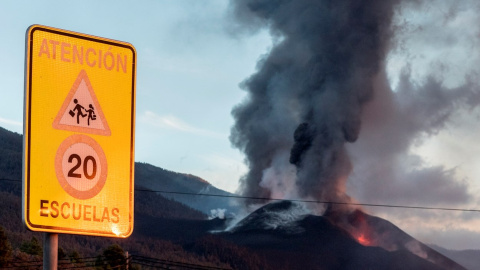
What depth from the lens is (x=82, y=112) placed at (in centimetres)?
473

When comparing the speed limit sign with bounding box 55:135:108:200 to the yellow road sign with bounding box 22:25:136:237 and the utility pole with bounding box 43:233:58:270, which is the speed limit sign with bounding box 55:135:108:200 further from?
the utility pole with bounding box 43:233:58:270

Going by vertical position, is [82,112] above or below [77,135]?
above

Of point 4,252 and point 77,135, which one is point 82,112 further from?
point 4,252

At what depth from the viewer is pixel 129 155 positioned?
4902 millimetres

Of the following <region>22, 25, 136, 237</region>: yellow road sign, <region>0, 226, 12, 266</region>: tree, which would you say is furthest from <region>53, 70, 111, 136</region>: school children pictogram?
<region>0, 226, 12, 266</region>: tree

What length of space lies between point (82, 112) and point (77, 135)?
4.6 inches

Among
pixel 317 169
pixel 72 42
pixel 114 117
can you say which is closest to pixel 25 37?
pixel 72 42

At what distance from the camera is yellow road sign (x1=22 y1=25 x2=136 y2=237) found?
15.0 ft

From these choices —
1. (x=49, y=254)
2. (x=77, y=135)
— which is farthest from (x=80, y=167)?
(x=49, y=254)

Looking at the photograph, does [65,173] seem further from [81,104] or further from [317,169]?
[317,169]

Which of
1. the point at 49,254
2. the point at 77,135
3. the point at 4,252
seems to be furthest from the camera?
the point at 4,252

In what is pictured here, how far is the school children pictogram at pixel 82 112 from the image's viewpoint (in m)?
4.68

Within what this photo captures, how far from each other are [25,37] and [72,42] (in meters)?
0.23

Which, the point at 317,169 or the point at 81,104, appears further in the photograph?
the point at 317,169
